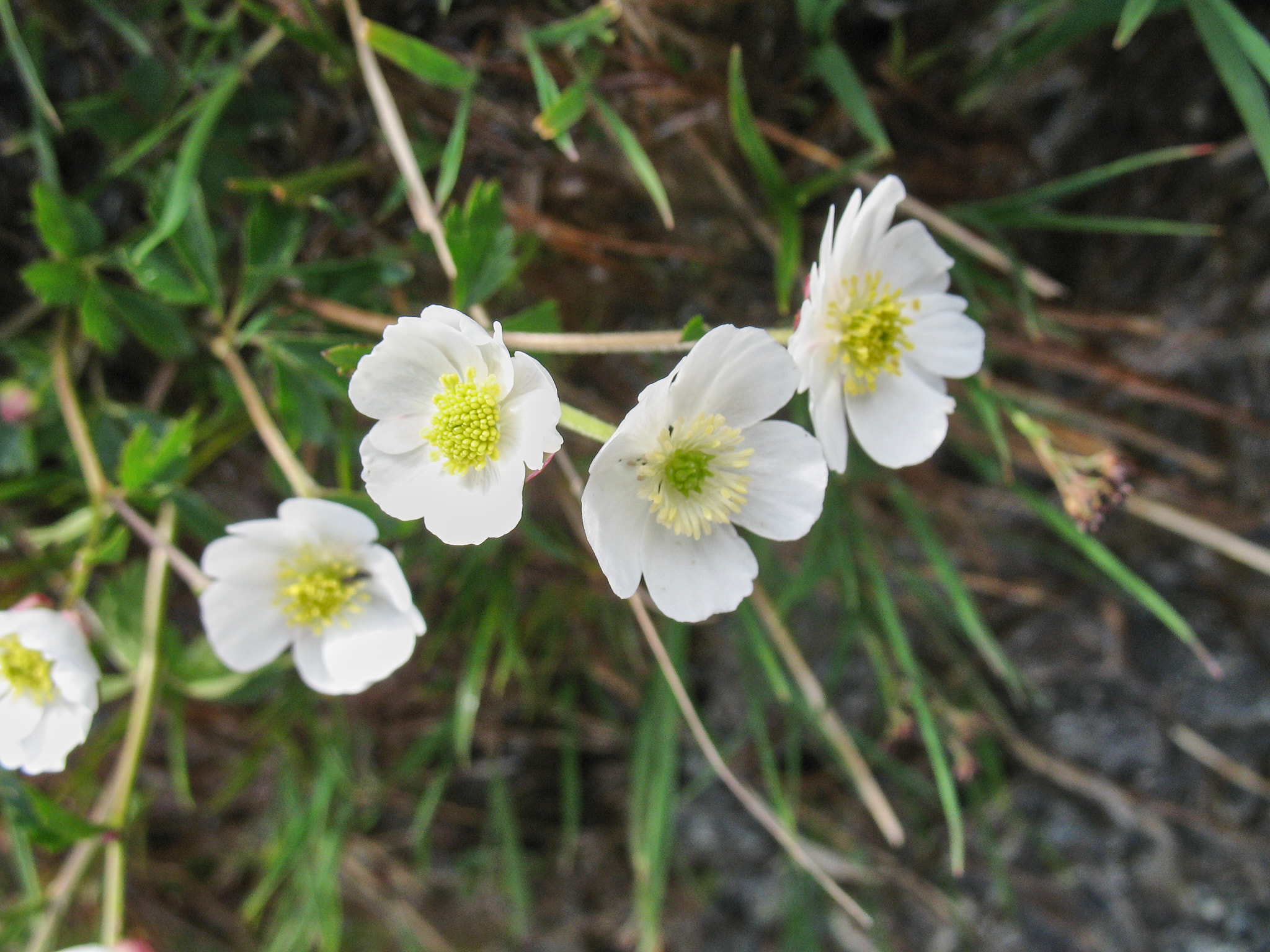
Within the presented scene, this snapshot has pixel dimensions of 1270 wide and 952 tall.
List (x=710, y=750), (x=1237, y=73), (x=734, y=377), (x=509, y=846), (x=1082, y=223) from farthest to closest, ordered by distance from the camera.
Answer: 1. (x=509, y=846)
2. (x=1082, y=223)
3. (x=710, y=750)
4. (x=1237, y=73)
5. (x=734, y=377)

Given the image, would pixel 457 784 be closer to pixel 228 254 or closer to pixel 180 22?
pixel 228 254

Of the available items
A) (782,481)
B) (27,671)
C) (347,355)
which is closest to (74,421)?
(27,671)

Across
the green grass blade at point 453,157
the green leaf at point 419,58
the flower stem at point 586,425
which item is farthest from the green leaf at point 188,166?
the flower stem at point 586,425

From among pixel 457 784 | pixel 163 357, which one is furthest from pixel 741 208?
pixel 457 784

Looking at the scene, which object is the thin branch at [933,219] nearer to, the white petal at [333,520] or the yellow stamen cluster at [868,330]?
the yellow stamen cluster at [868,330]

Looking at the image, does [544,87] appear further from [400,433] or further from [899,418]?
[899,418]
